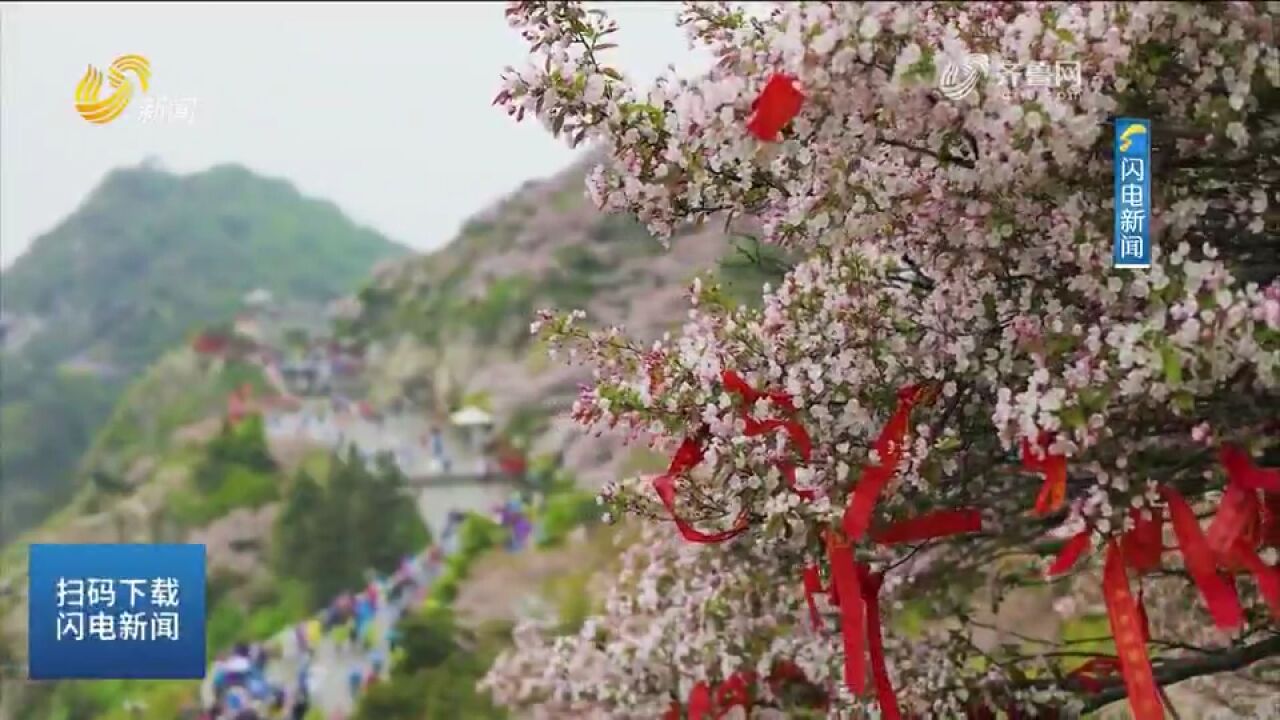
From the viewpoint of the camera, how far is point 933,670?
1.33 meters

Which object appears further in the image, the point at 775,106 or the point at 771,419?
the point at 771,419

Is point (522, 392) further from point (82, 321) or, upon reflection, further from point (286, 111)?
point (82, 321)

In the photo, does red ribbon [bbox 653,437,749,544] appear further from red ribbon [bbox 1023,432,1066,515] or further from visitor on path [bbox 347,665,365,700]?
visitor on path [bbox 347,665,365,700]

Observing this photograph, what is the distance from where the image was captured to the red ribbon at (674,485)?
3.59ft

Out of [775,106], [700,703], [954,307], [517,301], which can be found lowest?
[700,703]

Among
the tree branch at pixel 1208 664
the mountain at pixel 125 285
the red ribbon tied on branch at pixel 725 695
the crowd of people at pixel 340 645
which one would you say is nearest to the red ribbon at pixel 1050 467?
the tree branch at pixel 1208 664

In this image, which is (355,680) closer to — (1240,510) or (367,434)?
(367,434)

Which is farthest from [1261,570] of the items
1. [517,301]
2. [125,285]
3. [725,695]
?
[125,285]

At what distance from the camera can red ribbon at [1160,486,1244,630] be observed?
3.11 feet

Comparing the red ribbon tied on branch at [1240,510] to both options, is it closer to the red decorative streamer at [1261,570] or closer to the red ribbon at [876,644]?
the red decorative streamer at [1261,570]

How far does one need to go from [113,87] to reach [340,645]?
953mm

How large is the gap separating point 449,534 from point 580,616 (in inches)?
10.3

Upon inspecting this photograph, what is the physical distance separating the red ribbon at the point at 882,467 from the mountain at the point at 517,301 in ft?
2.87

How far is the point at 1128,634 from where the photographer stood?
1.04 metres
